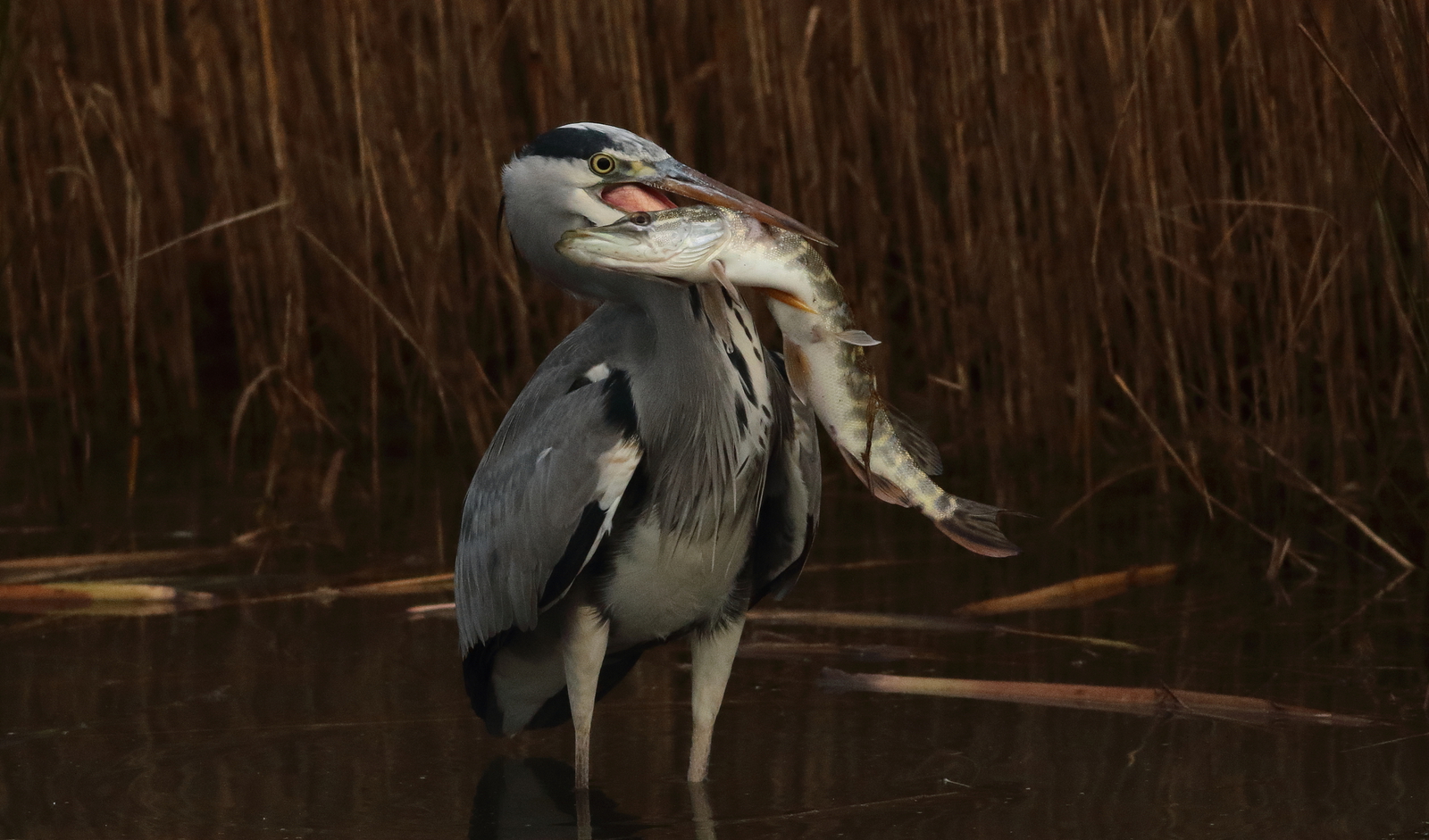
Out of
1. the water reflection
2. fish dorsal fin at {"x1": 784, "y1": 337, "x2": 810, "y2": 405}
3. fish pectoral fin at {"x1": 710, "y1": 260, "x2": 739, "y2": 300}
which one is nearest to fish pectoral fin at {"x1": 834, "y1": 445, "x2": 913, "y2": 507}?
fish dorsal fin at {"x1": 784, "y1": 337, "x2": 810, "y2": 405}

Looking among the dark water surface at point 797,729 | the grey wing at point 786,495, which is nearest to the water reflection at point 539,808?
the dark water surface at point 797,729

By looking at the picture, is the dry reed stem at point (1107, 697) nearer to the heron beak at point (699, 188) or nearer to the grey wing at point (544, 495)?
the grey wing at point (544, 495)

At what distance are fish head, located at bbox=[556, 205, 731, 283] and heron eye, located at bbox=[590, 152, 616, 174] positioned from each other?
0.48 meters

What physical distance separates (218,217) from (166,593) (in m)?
1.82

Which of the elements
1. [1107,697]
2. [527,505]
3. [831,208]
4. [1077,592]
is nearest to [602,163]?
[527,505]

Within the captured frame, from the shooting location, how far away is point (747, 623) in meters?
4.51

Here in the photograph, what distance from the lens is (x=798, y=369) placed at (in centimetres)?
309

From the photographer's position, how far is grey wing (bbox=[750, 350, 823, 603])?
357 centimetres

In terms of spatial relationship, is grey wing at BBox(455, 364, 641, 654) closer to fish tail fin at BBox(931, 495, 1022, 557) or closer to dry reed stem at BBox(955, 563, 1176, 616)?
fish tail fin at BBox(931, 495, 1022, 557)

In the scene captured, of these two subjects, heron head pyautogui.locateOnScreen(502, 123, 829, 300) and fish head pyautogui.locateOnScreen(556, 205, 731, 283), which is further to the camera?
heron head pyautogui.locateOnScreen(502, 123, 829, 300)

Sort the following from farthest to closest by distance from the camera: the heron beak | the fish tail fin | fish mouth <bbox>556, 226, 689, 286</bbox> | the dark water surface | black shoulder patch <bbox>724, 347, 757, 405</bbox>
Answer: black shoulder patch <bbox>724, 347, 757, 405</bbox>, the heron beak, the dark water surface, the fish tail fin, fish mouth <bbox>556, 226, 689, 286</bbox>

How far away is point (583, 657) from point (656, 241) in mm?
946

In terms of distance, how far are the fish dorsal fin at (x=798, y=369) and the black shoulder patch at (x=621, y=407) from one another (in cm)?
40

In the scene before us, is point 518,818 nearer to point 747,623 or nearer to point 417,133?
point 747,623
